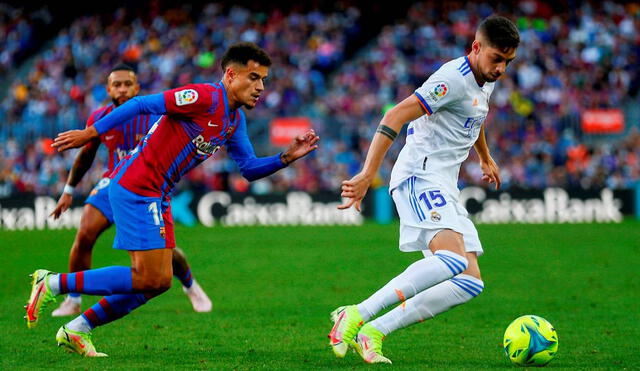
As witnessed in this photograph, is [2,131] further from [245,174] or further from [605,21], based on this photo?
[245,174]

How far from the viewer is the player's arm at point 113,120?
20.8 feet

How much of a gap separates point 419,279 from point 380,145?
95cm

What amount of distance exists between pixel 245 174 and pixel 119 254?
31.6 ft

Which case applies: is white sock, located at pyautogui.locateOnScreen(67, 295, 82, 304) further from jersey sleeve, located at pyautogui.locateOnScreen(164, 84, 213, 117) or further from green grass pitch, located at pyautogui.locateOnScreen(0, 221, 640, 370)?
jersey sleeve, located at pyautogui.locateOnScreen(164, 84, 213, 117)

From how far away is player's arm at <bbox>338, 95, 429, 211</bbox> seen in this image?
599 cm

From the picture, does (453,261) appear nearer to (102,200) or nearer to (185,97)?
(185,97)

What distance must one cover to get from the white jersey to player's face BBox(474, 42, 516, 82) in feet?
0.37

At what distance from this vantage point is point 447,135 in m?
6.80

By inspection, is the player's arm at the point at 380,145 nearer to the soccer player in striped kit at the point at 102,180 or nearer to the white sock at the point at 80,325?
the white sock at the point at 80,325

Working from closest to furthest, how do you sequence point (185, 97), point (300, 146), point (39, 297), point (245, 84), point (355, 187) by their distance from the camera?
point (355, 187) → point (185, 97) → point (39, 297) → point (245, 84) → point (300, 146)

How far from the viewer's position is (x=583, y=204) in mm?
25094

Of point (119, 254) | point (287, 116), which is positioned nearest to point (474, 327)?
point (119, 254)

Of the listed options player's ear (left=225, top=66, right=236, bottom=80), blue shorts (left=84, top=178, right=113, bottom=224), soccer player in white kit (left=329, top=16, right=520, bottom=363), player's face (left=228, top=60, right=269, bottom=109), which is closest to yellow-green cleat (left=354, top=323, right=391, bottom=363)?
soccer player in white kit (left=329, top=16, right=520, bottom=363)

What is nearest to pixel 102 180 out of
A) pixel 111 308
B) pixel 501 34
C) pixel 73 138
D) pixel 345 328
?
pixel 111 308
